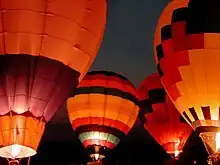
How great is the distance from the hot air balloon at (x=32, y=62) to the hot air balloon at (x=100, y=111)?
3.51m

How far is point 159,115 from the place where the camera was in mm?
11617

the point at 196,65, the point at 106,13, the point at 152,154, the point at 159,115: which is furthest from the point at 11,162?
the point at 152,154

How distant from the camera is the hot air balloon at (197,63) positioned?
27.8 ft

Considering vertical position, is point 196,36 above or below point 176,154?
above

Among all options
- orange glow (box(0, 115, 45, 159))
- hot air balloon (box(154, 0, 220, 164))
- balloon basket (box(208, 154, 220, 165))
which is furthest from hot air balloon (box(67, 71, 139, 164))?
orange glow (box(0, 115, 45, 159))

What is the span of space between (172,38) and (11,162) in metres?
3.28

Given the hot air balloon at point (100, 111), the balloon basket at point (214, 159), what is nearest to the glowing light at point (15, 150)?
the balloon basket at point (214, 159)

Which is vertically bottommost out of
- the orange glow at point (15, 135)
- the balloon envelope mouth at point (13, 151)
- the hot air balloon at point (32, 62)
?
the balloon envelope mouth at point (13, 151)

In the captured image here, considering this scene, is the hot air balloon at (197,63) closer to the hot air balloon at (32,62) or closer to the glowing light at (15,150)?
the hot air balloon at (32,62)

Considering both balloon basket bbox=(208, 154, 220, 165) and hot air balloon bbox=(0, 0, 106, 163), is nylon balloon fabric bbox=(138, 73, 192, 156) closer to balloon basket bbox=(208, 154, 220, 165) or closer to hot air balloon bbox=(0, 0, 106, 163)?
balloon basket bbox=(208, 154, 220, 165)

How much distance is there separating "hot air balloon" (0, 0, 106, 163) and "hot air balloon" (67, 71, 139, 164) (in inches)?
138

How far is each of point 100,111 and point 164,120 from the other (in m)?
1.35

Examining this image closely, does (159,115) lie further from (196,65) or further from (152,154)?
(152,154)

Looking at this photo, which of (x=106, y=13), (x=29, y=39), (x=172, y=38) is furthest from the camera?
(x=172, y=38)
